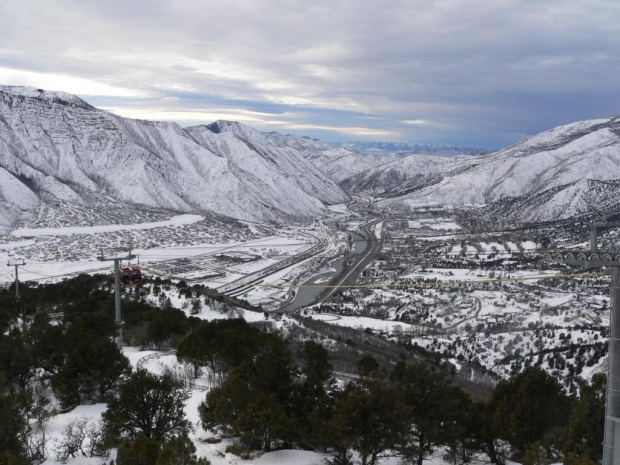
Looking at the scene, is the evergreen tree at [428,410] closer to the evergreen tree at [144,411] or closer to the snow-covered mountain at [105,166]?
the evergreen tree at [144,411]

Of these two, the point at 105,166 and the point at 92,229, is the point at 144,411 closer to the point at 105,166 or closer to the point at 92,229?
the point at 92,229

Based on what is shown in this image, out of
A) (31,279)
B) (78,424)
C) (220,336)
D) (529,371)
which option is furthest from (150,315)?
(31,279)

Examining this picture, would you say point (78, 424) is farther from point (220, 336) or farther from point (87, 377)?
point (220, 336)

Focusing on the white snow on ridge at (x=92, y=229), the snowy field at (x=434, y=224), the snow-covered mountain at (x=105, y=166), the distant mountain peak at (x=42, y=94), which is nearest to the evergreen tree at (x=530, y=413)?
the white snow on ridge at (x=92, y=229)

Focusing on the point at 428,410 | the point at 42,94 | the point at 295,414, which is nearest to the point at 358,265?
the point at 295,414

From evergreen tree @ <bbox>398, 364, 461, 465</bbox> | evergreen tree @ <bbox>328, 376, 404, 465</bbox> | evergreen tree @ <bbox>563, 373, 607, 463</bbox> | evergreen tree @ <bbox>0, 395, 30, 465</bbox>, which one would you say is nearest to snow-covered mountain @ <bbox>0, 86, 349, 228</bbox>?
evergreen tree @ <bbox>0, 395, 30, 465</bbox>

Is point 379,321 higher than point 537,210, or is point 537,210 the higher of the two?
point 537,210

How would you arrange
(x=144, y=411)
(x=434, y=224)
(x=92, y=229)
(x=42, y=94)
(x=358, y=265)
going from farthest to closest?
1. (x=434, y=224)
2. (x=42, y=94)
3. (x=92, y=229)
4. (x=358, y=265)
5. (x=144, y=411)

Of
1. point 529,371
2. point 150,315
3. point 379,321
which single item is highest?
point 529,371
